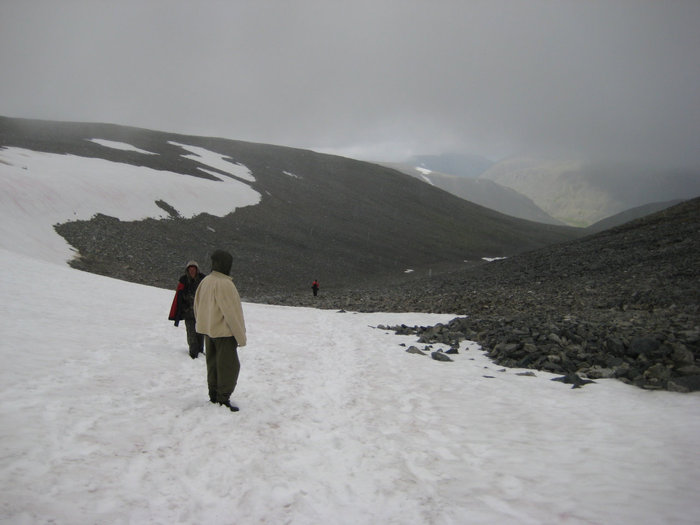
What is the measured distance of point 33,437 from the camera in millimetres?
5000

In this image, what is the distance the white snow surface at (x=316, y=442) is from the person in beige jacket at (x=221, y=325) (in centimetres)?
55

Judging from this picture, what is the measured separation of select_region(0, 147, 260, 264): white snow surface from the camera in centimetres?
2736

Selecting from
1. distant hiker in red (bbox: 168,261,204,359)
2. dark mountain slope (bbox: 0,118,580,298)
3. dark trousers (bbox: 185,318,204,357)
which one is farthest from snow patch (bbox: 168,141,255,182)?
dark trousers (bbox: 185,318,204,357)

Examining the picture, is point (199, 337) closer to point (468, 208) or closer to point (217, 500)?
point (217, 500)

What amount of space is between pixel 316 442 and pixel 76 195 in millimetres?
39568

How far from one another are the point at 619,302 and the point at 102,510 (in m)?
20.7

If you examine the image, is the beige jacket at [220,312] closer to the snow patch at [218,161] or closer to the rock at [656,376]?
the rock at [656,376]

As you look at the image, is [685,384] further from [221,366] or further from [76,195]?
[76,195]

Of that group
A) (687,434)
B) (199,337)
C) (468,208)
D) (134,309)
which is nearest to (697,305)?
(687,434)

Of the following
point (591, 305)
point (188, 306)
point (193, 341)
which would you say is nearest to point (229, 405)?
point (193, 341)

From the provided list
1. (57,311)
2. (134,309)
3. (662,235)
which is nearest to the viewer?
(57,311)

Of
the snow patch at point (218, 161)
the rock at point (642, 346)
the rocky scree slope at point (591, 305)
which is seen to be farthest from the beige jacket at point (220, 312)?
the snow patch at point (218, 161)

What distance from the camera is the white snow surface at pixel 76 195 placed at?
27359mm

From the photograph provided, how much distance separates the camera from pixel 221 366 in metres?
6.69
